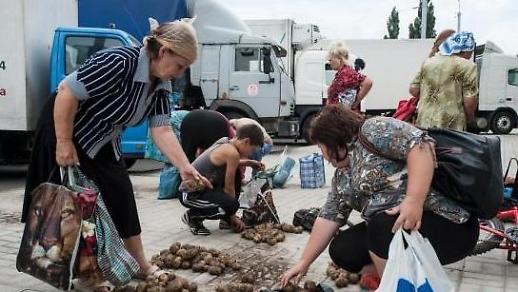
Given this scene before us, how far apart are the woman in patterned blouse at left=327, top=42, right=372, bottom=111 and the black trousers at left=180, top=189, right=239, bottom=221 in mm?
2097

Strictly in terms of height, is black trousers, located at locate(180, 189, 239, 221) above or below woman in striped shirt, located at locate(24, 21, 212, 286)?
below

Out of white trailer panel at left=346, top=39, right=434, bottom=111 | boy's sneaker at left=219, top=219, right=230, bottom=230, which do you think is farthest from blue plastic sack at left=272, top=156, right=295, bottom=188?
white trailer panel at left=346, top=39, right=434, bottom=111

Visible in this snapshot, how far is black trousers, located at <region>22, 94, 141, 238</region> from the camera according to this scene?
131 inches

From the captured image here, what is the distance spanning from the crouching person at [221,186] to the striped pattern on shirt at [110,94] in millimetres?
1757

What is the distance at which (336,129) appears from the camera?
2.95 meters

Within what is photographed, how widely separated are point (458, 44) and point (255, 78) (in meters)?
8.26

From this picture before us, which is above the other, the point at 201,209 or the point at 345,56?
the point at 345,56

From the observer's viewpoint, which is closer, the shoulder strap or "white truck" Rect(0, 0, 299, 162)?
the shoulder strap

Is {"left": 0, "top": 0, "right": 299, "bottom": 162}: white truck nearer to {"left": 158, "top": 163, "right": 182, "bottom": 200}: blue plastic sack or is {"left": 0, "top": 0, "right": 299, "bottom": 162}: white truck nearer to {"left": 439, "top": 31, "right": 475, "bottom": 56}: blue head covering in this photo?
{"left": 158, "top": 163, "right": 182, "bottom": 200}: blue plastic sack

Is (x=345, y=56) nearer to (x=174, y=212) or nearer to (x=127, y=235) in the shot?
(x=174, y=212)

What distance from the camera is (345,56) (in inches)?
270

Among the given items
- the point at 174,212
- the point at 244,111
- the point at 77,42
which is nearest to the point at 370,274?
the point at 174,212

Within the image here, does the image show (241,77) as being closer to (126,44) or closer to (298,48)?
(298,48)

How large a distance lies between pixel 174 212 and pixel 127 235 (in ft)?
9.06
